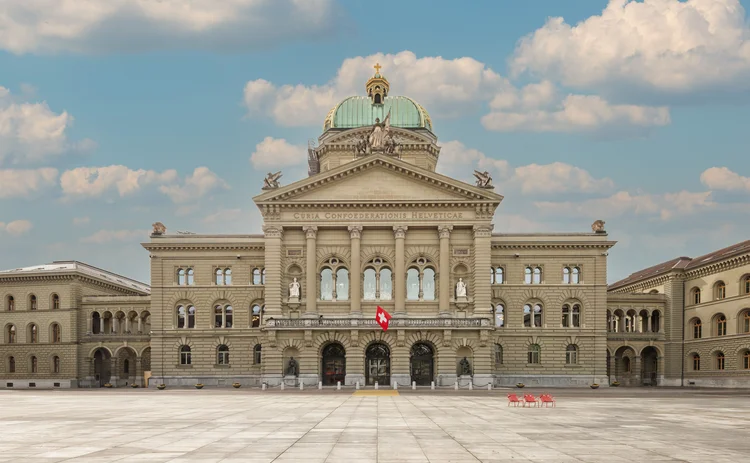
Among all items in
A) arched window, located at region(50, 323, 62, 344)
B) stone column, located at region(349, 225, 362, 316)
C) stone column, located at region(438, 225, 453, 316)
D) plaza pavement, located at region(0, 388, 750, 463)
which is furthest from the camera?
arched window, located at region(50, 323, 62, 344)

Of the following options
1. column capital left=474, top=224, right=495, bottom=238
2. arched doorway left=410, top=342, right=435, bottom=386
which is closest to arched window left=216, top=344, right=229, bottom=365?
arched doorway left=410, top=342, right=435, bottom=386

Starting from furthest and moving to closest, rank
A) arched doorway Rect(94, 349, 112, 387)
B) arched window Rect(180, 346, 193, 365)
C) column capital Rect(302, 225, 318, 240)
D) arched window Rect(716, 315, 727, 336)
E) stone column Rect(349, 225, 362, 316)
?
1. arched doorway Rect(94, 349, 112, 387)
2. arched window Rect(180, 346, 193, 365)
3. arched window Rect(716, 315, 727, 336)
4. column capital Rect(302, 225, 318, 240)
5. stone column Rect(349, 225, 362, 316)

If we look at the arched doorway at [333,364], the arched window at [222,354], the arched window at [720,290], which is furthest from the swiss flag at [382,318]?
the arched window at [720,290]

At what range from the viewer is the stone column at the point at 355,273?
294 feet

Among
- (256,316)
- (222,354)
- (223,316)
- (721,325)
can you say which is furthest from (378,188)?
(721,325)

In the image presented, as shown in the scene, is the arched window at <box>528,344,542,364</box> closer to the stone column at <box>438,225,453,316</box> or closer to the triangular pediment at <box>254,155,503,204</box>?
the stone column at <box>438,225,453,316</box>

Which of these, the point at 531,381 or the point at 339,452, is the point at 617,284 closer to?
the point at 531,381

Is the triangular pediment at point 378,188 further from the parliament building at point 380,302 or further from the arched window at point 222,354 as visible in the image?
the arched window at point 222,354

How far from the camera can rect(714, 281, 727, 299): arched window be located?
91.1m

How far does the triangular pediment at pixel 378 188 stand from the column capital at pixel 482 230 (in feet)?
9.05

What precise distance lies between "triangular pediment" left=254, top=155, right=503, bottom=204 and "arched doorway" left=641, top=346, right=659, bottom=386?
30.5 meters

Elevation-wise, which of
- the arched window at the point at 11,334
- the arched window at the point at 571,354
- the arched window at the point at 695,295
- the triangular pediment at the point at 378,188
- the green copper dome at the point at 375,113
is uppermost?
the green copper dome at the point at 375,113

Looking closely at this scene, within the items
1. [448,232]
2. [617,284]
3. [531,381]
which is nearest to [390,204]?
[448,232]

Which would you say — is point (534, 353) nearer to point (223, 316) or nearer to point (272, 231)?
point (272, 231)
